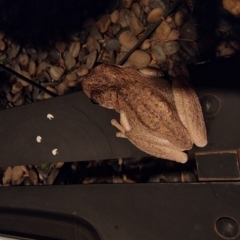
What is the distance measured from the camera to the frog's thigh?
1.27m

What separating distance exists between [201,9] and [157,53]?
1.17 ft

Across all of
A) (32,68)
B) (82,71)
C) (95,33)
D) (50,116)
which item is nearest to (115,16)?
(95,33)

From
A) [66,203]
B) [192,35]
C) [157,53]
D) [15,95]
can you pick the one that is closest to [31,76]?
[15,95]

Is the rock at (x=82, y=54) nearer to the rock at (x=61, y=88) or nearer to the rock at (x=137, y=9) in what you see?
the rock at (x=61, y=88)

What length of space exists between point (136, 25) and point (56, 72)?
0.64 metres

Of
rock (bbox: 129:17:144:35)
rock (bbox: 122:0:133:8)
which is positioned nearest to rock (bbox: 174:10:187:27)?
rock (bbox: 129:17:144:35)

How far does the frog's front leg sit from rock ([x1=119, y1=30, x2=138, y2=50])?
906mm

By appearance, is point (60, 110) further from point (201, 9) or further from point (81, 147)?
point (201, 9)

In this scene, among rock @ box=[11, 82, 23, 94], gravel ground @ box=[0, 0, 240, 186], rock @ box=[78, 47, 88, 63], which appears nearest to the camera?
gravel ground @ box=[0, 0, 240, 186]

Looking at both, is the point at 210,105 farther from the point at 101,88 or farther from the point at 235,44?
the point at 235,44

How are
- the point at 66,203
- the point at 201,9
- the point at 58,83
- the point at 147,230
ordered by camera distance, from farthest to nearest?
the point at 58,83 < the point at 201,9 < the point at 66,203 < the point at 147,230

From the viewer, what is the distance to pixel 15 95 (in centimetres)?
263

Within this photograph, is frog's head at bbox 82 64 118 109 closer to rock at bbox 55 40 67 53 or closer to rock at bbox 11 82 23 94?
rock at bbox 55 40 67 53

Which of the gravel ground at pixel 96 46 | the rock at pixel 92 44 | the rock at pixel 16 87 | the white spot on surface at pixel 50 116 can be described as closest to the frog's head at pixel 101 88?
the white spot on surface at pixel 50 116
